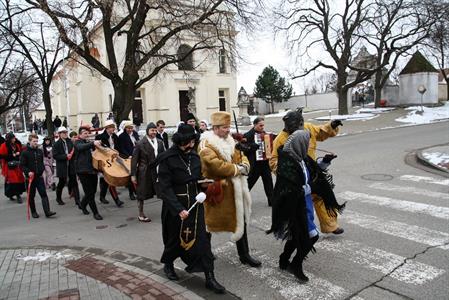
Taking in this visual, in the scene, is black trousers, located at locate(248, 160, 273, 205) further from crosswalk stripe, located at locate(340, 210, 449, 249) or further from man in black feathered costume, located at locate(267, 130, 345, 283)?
man in black feathered costume, located at locate(267, 130, 345, 283)

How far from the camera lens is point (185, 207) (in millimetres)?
4531

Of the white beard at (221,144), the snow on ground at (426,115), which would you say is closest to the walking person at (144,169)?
the white beard at (221,144)

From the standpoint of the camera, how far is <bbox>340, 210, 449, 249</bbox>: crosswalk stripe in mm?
5729

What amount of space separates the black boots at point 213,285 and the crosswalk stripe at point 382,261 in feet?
5.89

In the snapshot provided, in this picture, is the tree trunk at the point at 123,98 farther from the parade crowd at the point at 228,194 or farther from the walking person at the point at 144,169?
the parade crowd at the point at 228,194

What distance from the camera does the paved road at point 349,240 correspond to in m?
4.47

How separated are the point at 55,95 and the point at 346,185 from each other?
6555cm

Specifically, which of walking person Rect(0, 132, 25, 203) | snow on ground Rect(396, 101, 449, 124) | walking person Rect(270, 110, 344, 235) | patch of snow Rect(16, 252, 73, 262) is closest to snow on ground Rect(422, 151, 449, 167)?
walking person Rect(270, 110, 344, 235)

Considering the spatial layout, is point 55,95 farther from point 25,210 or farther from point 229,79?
point 25,210

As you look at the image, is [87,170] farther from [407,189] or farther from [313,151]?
[407,189]

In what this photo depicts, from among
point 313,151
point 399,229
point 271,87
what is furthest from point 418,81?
point 313,151

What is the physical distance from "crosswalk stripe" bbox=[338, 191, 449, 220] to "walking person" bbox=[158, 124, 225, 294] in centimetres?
439

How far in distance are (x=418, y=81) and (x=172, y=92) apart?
2372 cm

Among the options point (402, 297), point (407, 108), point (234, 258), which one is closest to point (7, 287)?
point (234, 258)
